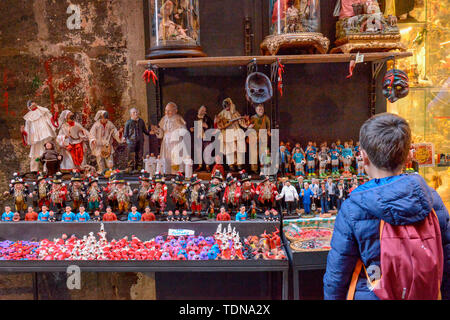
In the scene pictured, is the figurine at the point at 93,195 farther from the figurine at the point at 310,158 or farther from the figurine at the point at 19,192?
the figurine at the point at 310,158

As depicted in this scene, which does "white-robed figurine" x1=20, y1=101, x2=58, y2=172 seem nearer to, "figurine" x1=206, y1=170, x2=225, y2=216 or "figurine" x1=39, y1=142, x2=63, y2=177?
"figurine" x1=39, y1=142, x2=63, y2=177

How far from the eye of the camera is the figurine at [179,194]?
396 centimetres

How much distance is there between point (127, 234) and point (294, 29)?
2.60 metres

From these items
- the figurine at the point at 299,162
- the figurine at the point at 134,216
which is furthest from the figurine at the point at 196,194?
the figurine at the point at 299,162

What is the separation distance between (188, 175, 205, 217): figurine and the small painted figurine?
0.43m

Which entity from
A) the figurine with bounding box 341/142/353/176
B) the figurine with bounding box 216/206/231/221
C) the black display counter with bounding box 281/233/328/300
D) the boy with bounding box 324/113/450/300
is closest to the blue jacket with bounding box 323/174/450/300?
the boy with bounding box 324/113/450/300

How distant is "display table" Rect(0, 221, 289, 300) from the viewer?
3283 mm

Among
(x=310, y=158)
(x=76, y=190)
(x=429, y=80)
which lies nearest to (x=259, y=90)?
(x=310, y=158)

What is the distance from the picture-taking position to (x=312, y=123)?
464 cm

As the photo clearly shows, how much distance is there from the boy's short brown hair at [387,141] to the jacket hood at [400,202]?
10 cm
